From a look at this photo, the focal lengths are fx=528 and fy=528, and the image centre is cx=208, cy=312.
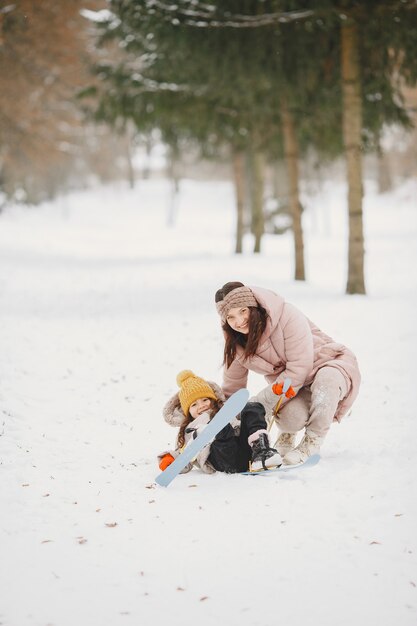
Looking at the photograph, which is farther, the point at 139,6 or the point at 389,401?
the point at 139,6

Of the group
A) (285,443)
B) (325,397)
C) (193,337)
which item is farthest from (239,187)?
(325,397)

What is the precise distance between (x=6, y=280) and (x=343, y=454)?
32.8 feet

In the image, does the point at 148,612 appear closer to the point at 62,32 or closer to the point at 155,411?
the point at 155,411

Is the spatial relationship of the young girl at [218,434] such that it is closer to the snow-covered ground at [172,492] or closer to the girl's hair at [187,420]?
the girl's hair at [187,420]

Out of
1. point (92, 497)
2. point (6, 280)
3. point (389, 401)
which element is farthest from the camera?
point (6, 280)

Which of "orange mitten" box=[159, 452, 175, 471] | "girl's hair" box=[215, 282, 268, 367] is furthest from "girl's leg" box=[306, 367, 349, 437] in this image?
"orange mitten" box=[159, 452, 175, 471]

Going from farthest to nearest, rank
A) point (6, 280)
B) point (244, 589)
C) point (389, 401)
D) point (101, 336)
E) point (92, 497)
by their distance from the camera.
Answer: point (6, 280) < point (101, 336) < point (389, 401) < point (92, 497) < point (244, 589)

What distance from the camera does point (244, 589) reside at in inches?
101

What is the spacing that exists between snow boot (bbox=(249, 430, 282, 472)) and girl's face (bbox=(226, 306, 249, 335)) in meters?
0.74

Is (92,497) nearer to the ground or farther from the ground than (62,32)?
nearer to the ground

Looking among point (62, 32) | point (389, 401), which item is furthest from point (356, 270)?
point (62, 32)

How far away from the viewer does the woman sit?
375cm

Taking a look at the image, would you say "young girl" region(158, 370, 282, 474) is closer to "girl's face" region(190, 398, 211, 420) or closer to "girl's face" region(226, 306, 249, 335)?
"girl's face" region(190, 398, 211, 420)

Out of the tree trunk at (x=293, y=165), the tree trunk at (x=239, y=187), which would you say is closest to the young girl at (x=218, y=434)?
the tree trunk at (x=293, y=165)
